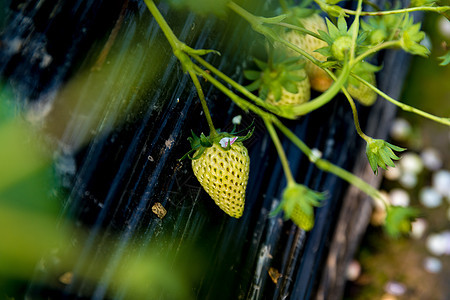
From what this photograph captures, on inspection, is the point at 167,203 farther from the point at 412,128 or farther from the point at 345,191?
the point at 412,128

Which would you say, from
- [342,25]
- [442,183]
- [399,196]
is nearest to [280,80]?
[342,25]

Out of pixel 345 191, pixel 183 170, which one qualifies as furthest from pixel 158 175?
pixel 345 191

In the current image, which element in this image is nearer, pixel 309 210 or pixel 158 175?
pixel 309 210

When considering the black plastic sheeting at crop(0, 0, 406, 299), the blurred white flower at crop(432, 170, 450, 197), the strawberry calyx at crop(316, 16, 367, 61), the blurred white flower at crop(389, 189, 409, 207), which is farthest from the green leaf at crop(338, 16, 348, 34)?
the blurred white flower at crop(432, 170, 450, 197)

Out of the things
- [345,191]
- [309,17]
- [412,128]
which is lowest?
[345,191]

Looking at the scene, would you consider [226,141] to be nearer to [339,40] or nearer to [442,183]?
[339,40]

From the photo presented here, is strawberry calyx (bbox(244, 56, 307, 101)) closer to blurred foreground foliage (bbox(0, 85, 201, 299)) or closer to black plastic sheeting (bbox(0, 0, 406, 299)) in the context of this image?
black plastic sheeting (bbox(0, 0, 406, 299))

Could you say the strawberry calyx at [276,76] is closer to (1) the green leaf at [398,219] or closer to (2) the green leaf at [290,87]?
(2) the green leaf at [290,87]

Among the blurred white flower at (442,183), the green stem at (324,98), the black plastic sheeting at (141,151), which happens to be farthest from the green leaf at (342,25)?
the blurred white flower at (442,183)
